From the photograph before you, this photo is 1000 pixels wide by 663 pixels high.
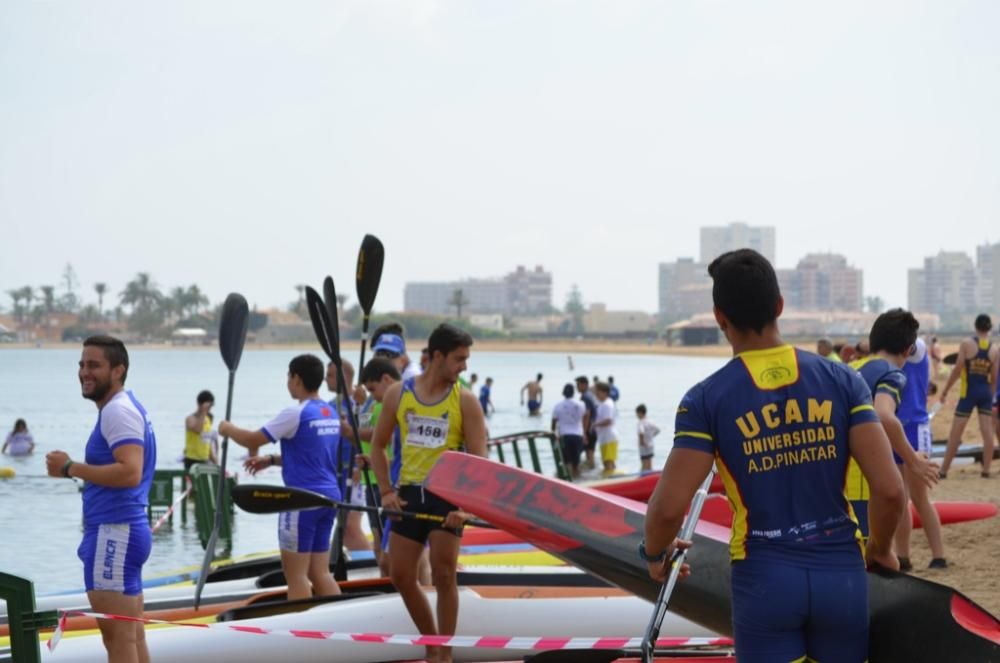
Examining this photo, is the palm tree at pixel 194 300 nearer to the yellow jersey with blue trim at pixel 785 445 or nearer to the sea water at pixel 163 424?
the sea water at pixel 163 424

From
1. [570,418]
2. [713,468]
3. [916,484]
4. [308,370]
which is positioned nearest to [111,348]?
[308,370]

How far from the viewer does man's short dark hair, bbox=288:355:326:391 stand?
7.66 metres

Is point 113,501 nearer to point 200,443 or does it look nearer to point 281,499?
point 281,499

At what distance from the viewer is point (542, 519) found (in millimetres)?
5566

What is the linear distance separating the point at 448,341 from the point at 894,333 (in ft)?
7.74

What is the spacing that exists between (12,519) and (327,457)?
13.1 m

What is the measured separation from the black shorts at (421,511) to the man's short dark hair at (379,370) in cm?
251

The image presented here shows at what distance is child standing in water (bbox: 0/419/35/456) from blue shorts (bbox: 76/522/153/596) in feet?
69.2

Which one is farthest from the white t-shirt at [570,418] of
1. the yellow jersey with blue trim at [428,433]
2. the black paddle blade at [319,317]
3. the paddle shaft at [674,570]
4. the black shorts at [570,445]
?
the paddle shaft at [674,570]

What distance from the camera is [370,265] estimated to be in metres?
9.20

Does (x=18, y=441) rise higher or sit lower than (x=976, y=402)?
lower

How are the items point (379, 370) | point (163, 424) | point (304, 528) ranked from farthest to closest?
point (163, 424)
point (379, 370)
point (304, 528)

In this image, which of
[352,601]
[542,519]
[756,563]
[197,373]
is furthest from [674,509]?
[197,373]

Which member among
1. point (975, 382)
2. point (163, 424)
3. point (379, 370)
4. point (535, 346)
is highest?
point (379, 370)
